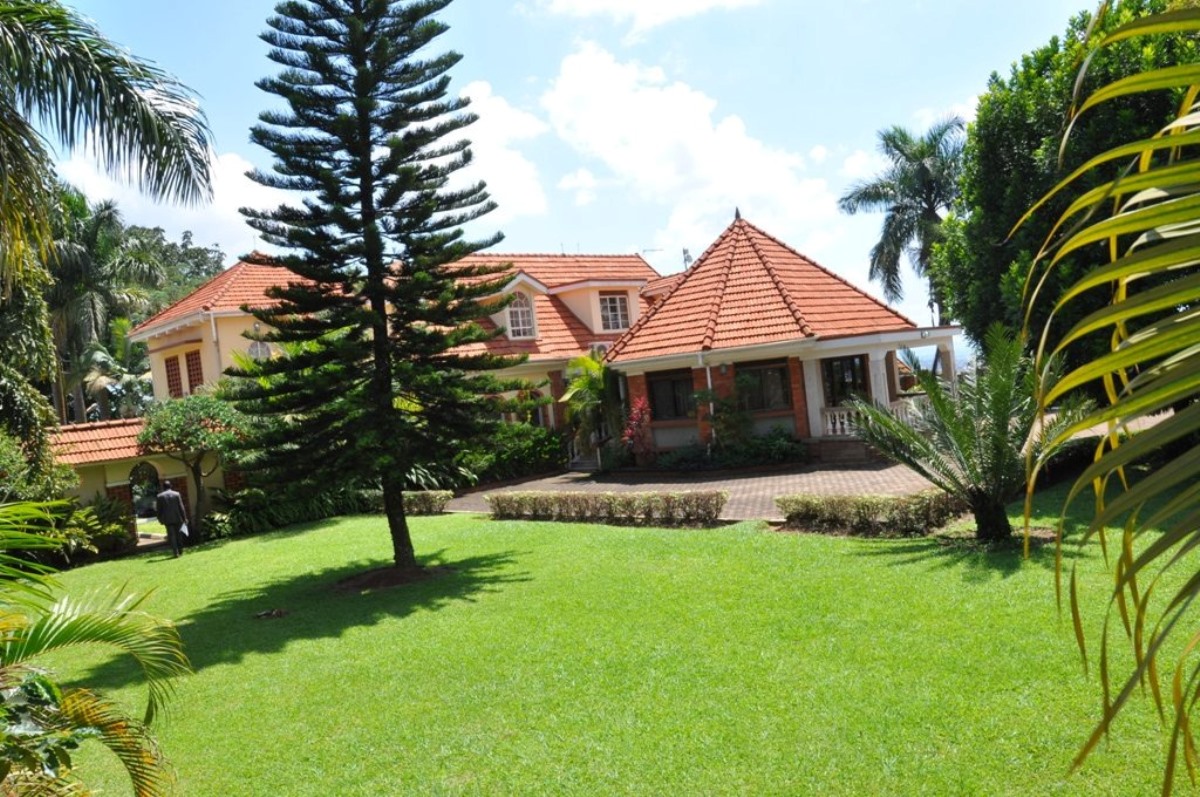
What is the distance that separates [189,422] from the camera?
20.0 m

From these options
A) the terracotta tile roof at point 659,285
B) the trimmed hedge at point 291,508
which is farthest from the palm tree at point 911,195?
the trimmed hedge at point 291,508

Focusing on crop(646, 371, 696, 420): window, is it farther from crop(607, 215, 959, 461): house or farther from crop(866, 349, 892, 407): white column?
crop(866, 349, 892, 407): white column

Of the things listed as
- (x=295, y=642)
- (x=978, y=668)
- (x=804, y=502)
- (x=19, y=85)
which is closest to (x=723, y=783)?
(x=978, y=668)

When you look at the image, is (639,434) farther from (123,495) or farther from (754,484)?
(123,495)

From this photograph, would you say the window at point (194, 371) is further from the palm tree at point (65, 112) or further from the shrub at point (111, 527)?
the palm tree at point (65, 112)

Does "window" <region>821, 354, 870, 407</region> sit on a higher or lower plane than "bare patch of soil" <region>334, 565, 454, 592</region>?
higher

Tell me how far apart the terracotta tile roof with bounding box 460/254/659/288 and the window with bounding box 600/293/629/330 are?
61cm

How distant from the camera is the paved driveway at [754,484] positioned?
1612cm

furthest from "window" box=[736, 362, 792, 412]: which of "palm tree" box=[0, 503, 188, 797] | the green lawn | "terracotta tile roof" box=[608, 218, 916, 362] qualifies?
"palm tree" box=[0, 503, 188, 797]

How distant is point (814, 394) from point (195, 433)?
1361 centimetres

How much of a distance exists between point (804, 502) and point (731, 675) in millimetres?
6515

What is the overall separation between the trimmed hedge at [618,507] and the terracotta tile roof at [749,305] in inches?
263

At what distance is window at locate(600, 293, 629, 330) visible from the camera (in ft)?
101

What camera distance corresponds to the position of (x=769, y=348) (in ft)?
71.9
